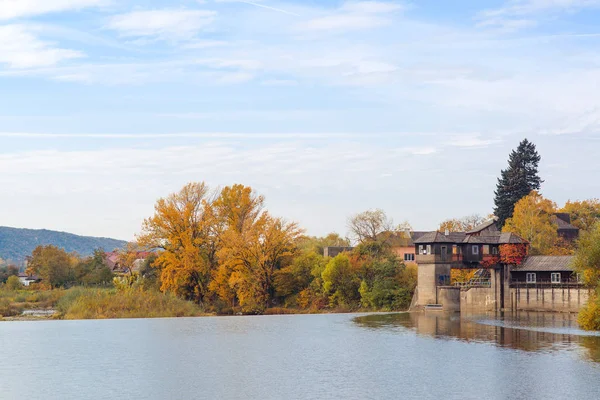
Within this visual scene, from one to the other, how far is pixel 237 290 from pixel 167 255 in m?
8.01

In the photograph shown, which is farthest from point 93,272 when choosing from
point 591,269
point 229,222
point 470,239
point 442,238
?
point 591,269

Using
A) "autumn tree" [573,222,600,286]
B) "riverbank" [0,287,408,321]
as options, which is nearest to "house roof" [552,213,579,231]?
"riverbank" [0,287,408,321]

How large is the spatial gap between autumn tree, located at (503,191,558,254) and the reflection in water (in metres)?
22.9

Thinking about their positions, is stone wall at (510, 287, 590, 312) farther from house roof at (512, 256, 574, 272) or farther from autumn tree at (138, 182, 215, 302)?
autumn tree at (138, 182, 215, 302)

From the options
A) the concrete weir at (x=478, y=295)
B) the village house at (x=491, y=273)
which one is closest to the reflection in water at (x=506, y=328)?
the concrete weir at (x=478, y=295)

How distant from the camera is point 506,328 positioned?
59.7 metres

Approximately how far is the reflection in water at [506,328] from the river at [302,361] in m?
0.10

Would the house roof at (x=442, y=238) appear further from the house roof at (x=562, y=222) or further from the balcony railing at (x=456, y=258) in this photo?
the house roof at (x=562, y=222)

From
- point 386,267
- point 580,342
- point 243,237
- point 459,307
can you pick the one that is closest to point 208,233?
point 243,237

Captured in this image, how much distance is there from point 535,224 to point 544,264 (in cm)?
2046

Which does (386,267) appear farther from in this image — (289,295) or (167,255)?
(167,255)

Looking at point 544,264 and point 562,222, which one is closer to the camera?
point 544,264

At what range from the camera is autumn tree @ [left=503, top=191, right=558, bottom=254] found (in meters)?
98.1

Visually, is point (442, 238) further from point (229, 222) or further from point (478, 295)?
point (229, 222)
